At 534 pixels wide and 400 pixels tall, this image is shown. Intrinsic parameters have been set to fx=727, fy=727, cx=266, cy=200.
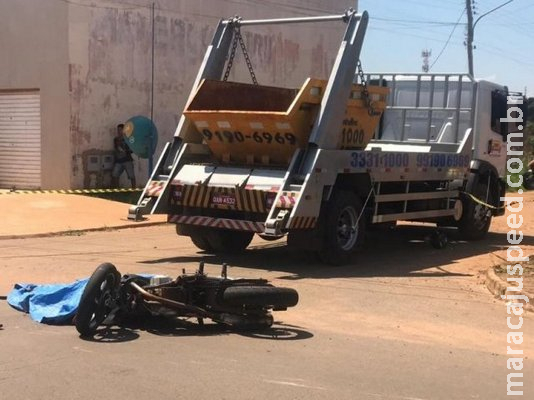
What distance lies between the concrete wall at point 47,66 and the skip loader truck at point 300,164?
352 inches

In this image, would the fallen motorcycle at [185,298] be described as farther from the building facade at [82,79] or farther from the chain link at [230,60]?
the building facade at [82,79]

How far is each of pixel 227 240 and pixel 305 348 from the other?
5.72 meters

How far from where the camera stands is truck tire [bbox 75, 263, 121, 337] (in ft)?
20.6

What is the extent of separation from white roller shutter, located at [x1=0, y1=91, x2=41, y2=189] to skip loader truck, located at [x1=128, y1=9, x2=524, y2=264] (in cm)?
988

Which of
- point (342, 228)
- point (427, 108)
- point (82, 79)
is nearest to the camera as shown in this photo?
point (342, 228)

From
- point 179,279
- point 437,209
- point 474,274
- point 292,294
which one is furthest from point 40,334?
point 437,209

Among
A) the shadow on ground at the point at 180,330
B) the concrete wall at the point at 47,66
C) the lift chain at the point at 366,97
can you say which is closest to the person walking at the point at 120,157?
the concrete wall at the point at 47,66

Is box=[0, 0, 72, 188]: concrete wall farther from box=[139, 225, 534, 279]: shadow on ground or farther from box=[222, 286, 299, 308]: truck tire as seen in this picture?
box=[222, 286, 299, 308]: truck tire

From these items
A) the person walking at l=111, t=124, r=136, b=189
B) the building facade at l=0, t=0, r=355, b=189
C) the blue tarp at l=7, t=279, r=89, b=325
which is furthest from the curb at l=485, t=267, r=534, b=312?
the building facade at l=0, t=0, r=355, b=189

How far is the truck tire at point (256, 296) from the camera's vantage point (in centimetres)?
670

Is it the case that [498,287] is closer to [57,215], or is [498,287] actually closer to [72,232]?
[72,232]

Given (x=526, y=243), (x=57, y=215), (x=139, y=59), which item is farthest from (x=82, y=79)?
(x=526, y=243)

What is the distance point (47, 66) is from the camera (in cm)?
2016

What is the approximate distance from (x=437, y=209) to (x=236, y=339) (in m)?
7.82
